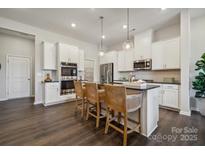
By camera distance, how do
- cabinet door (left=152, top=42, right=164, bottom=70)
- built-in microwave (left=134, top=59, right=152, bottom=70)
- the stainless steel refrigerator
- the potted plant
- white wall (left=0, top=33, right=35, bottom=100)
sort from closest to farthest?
1. the potted plant
2. cabinet door (left=152, top=42, right=164, bottom=70)
3. built-in microwave (left=134, top=59, right=152, bottom=70)
4. white wall (left=0, top=33, right=35, bottom=100)
5. the stainless steel refrigerator

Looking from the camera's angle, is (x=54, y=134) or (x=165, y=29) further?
(x=165, y=29)

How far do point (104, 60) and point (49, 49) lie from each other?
3020 millimetres

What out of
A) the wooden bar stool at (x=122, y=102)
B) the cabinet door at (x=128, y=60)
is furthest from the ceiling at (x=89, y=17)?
the wooden bar stool at (x=122, y=102)

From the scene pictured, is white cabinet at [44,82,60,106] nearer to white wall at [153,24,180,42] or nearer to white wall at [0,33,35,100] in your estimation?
white wall at [0,33,35,100]

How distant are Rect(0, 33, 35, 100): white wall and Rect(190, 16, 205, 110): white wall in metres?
7.11

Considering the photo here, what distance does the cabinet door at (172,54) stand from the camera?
3.58 meters

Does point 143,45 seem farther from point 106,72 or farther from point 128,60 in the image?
point 106,72

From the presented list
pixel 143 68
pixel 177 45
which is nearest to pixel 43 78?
pixel 143 68

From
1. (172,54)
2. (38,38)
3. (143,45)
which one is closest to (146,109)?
(172,54)

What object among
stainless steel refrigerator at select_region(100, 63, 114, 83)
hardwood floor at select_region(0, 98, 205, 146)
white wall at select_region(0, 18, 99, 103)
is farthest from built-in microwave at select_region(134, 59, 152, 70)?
white wall at select_region(0, 18, 99, 103)

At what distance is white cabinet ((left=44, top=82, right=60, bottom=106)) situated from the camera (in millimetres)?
4191

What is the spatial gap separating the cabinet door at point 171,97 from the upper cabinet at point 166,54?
790mm
